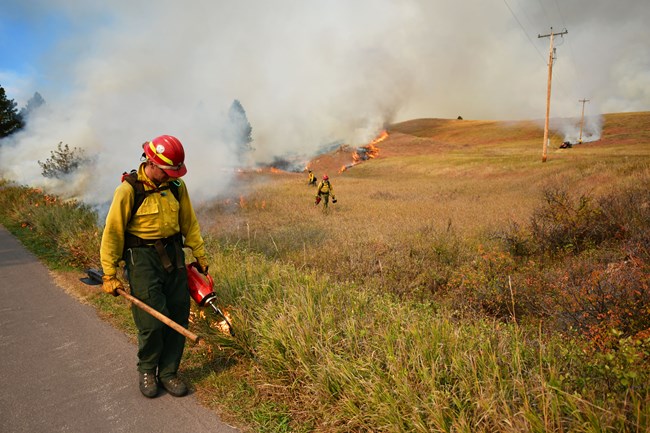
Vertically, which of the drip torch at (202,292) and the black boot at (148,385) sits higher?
the drip torch at (202,292)

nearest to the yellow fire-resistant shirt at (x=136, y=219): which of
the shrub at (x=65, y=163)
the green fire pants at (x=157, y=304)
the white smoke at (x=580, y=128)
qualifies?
the green fire pants at (x=157, y=304)

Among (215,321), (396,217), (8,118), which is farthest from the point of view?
(8,118)

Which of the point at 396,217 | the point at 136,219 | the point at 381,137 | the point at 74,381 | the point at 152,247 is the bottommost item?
the point at 74,381

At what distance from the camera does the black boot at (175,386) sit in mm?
3256

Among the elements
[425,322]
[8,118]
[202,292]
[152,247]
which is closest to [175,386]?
[202,292]

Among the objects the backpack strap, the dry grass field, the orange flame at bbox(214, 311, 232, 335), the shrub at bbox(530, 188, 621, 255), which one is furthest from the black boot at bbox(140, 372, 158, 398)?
the shrub at bbox(530, 188, 621, 255)

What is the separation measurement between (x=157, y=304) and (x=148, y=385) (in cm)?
68

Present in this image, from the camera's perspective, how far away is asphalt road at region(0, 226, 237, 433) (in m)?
2.88

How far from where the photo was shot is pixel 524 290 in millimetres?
5336

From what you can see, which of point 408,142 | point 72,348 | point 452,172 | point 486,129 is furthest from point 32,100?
point 486,129

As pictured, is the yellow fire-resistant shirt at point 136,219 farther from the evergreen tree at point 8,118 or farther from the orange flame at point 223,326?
the evergreen tree at point 8,118

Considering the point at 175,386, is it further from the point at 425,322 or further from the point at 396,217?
the point at 396,217

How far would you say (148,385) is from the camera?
3.25 meters

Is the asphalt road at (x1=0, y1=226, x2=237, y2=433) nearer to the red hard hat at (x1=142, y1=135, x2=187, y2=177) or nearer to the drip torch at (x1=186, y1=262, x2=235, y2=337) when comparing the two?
the drip torch at (x1=186, y1=262, x2=235, y2=337)
